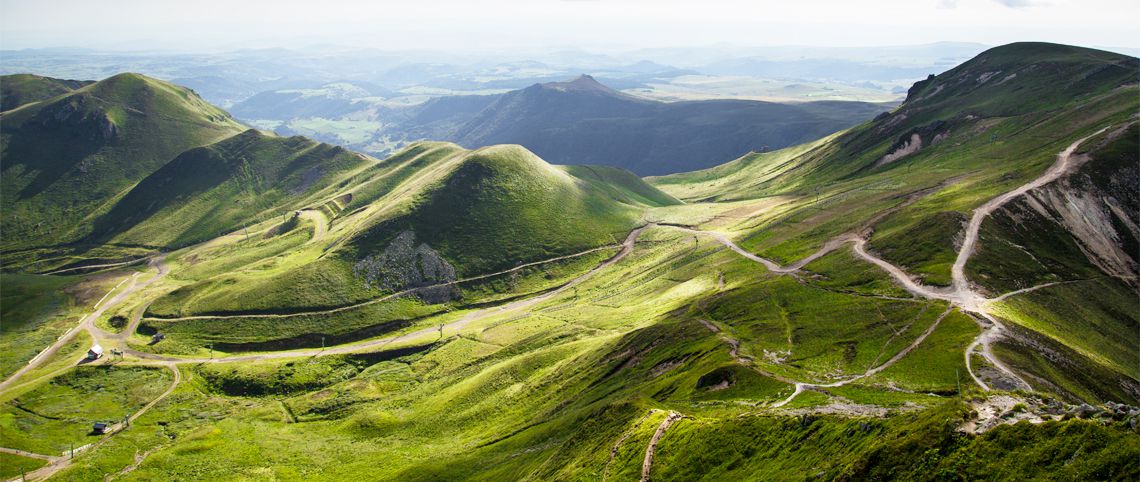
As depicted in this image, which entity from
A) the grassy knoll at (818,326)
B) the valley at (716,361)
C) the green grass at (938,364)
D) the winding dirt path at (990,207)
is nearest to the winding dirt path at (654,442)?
the valley at (716,361)

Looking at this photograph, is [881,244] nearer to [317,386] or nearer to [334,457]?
[334,457]

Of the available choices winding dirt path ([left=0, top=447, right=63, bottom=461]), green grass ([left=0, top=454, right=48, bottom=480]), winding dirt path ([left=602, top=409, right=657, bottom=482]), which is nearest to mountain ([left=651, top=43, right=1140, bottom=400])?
winding dirt path ([left=602, top=409, right=657, bottom=482])

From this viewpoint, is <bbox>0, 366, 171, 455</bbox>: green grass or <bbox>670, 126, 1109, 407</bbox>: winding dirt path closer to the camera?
<bbox>670, 126, 1109, 407</bbox>: winding dirt path

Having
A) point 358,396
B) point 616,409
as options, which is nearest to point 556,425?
point 616,409

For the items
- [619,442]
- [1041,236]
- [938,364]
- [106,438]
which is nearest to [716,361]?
[619,442]

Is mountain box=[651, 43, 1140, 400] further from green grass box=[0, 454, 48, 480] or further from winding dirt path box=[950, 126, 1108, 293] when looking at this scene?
green grass box=[0, 454, 48, 480]

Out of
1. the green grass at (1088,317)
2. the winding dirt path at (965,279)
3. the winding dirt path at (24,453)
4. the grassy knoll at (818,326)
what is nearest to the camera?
the winding dirt path at (965,279)

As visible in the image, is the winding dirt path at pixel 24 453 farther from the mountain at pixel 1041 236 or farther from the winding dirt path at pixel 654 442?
the mountain at pixel 1041 236

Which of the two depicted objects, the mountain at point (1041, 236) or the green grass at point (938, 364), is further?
the mountain at point (1041, 236)

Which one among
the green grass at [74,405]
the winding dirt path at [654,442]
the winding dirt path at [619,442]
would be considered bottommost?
the green grass at [74,405]

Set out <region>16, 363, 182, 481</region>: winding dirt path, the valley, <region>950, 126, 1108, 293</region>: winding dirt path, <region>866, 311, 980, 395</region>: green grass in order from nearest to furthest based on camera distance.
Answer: the valley
<region>866, 311, 980, 395</region>: green grass
<region>950, 126, 1108, 293</region>: winding dirt path
<region>16, 363, 182, 481</region>: winding dirt path

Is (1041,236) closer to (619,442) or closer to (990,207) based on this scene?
(990,207)
